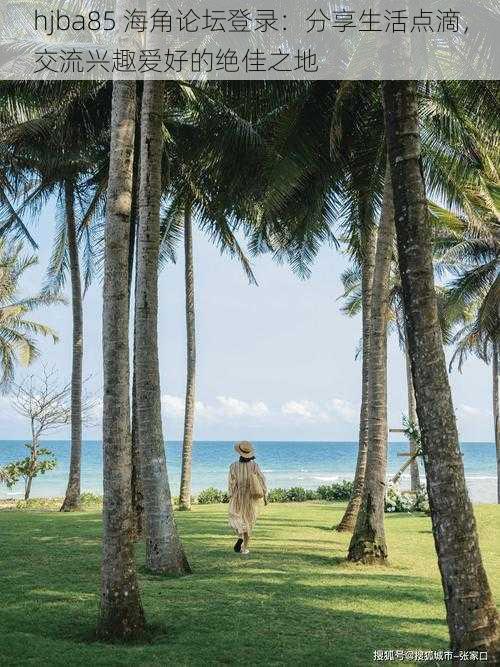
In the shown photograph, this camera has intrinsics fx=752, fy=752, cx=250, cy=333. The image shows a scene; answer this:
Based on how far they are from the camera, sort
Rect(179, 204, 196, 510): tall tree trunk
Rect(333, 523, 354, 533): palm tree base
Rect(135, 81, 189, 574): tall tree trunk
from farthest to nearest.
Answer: Rect(179, 204, 196, 510): tall tree trunk
Rect(333, 523, 354, 533): palm tree base
Rect(135, 81, 189, 574): tall tree trunk

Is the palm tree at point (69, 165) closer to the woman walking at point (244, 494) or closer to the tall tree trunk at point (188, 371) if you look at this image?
the tall tree trunk at point (188, 371)

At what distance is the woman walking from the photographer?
36.6 ft

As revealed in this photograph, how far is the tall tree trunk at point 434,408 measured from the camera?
509cm

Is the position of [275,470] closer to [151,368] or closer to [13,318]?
[13,318]

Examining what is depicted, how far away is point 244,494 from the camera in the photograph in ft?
36.9

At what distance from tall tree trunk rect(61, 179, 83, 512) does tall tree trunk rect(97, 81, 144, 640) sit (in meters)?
12.8

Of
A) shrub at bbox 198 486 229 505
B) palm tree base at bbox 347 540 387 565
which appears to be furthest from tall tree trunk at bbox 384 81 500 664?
shrub at bbox 198 486 229 505

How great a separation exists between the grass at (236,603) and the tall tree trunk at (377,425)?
15.8 inches

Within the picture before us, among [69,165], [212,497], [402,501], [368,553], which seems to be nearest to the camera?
[368,553]

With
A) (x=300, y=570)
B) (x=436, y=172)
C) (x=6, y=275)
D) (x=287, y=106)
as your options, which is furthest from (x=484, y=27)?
Result: (x=6, y=275)

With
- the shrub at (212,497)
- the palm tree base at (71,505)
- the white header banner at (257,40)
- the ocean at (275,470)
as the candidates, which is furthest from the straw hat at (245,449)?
the ocean at (275,470)

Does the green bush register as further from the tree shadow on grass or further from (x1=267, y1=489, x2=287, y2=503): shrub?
the tree shadow on grass

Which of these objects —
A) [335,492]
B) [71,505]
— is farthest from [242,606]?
[335,492]

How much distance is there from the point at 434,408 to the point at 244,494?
6365 millimetres
